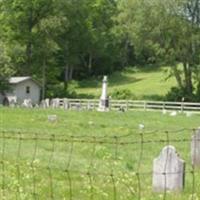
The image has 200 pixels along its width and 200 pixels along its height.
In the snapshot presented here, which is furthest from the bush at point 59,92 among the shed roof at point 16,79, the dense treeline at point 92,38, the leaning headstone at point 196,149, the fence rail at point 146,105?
the leaning headstone at point 196,149

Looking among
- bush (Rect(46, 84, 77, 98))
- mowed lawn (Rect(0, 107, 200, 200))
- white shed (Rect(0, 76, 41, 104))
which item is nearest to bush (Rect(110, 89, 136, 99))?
bush (Rect(46, 84, 77, 98))

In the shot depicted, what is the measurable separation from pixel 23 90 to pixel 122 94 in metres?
10.5

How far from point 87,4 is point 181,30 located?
99.5 feet

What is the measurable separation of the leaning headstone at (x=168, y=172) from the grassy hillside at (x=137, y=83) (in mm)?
58459

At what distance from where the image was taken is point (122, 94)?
70.6 m

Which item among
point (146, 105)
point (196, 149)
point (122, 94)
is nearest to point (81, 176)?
point (196, 149)

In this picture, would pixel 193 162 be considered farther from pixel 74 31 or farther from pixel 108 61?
pixel 108 61

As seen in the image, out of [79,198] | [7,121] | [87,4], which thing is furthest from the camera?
[87,4]

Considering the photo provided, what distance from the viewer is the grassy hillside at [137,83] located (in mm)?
74875

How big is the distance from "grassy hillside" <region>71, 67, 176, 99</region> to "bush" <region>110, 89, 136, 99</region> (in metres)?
0.64

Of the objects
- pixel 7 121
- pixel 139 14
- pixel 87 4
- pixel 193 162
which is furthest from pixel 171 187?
pixel 87 4

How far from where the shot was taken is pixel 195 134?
1350 cm

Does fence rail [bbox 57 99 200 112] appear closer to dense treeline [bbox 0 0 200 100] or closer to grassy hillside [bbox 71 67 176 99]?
dense treeline [bbox 0 0 200 100]

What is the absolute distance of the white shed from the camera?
228ft
